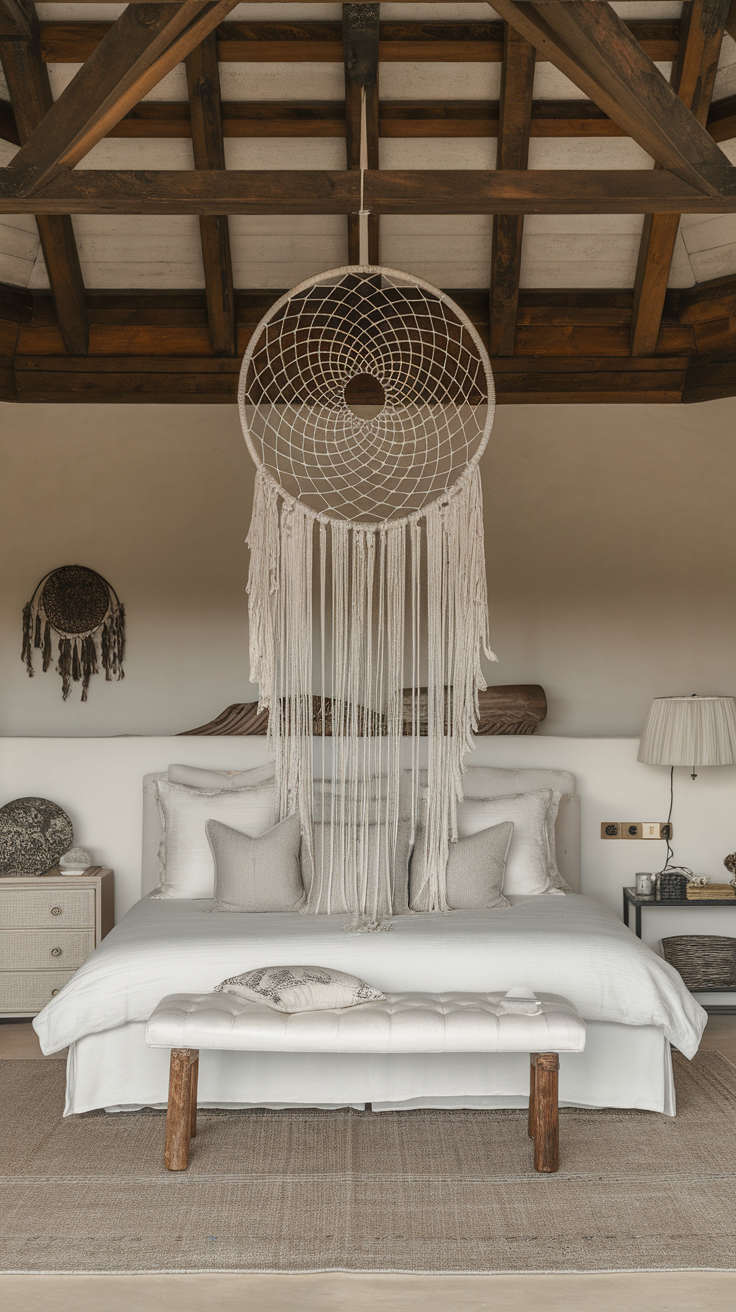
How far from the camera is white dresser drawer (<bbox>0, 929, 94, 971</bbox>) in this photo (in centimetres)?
425

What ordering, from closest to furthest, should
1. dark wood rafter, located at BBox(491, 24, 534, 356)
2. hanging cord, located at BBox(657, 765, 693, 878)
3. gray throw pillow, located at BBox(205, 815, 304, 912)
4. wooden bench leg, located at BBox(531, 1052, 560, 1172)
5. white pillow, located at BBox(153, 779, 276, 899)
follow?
wooden bench leg, located at BBox(531, 1052, 560, 1172)
gray throw pillow, located at BBox(205, 815, 304, 912)
white pillow, located at BBox(153, 779, 276, 899)
dark wood rafter, located at BBox(491, 24, 534, 356)
hanging cord, located at BBox(657, 765, 693, 878)

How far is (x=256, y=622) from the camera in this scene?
373cm

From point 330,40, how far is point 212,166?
28.2 inches

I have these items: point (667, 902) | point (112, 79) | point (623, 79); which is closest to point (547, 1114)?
point (667, 902)

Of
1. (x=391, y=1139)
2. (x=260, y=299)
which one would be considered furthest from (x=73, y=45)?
(x=391, y=1139)

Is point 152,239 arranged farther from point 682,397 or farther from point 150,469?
point 682,397

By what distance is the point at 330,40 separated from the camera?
451cm

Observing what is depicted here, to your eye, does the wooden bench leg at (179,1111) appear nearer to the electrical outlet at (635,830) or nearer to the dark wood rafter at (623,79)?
the electrical outlet at (635,830)

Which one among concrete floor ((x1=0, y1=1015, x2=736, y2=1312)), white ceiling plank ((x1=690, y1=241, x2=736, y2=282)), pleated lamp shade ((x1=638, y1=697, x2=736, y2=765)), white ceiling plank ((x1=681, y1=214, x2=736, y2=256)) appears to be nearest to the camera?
concrete floor ((x1=0, y1=1015, x2=736, y2=1312))

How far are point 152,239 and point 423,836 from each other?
3243mm

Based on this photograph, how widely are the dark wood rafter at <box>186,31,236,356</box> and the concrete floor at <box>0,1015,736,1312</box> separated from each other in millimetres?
3835

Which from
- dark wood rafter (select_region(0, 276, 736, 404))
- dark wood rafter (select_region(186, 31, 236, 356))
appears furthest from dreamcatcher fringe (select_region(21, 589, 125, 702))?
dark wood rafter (select_region(186, 31, 236, 356))

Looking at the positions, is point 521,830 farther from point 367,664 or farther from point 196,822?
point 196,822

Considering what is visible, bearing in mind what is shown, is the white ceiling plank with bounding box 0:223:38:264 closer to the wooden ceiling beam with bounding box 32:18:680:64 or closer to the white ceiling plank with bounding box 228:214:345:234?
the wooden ceiling beam with bounding box 32:18:680:64
